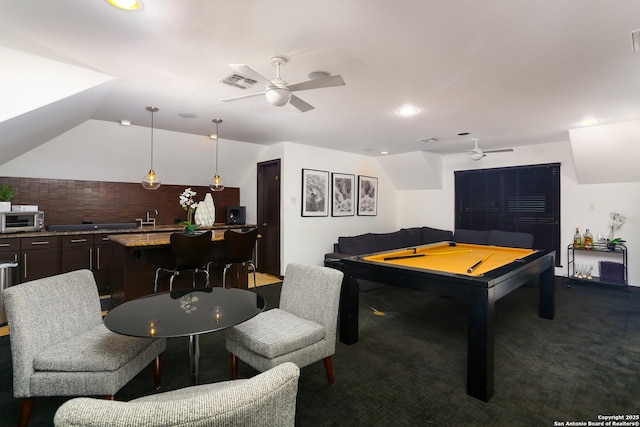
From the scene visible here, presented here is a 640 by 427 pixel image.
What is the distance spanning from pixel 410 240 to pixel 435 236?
2.83ft

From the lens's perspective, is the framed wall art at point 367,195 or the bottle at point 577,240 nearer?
the bottle at point 577,240

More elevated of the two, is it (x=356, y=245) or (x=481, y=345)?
(x=356, y=245)

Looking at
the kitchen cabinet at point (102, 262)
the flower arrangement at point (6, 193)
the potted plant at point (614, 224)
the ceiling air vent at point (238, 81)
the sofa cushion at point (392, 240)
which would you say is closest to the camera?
the ceiling air vent at point (238, 81)

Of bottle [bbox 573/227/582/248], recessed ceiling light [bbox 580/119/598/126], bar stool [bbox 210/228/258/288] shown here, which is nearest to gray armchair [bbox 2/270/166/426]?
bar stool [bbox 210/228/258/288]

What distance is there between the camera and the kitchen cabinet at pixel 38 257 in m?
4.04

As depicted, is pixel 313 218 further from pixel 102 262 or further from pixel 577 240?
pixel 577 240

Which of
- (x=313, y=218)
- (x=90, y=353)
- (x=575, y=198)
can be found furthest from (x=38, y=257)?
(x=575, y=198)

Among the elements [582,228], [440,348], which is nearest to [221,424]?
[440,348]

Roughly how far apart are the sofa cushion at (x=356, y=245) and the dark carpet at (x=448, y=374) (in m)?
1.30

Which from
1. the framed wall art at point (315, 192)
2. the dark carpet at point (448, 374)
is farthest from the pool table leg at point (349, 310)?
the framed wall art at point (315, 192)

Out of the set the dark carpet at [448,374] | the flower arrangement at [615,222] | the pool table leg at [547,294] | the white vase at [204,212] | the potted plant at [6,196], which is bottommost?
the dark carpet at [448,374]

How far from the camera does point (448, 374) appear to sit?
8.08 ft

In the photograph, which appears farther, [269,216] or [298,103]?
[269,216]

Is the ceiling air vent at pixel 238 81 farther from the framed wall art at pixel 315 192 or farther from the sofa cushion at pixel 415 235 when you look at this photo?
the sofa cushion at pixel 415 235
